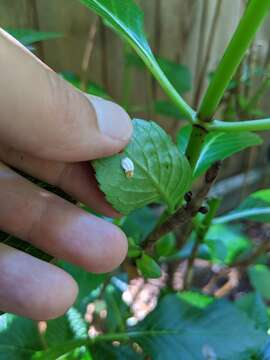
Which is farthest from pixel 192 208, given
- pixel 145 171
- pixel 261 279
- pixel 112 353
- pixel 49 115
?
pixel 261 279

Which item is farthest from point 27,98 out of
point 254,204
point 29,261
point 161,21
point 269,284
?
point 161,21

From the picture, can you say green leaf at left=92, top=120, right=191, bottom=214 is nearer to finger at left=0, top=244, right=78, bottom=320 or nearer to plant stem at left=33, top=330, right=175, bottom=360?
finger at left=0, top=244, right=78, bottom=320

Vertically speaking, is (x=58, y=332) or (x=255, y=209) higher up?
(x=255, y=209)

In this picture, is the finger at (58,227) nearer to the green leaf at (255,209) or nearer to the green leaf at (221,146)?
the green leaf at (221,146)

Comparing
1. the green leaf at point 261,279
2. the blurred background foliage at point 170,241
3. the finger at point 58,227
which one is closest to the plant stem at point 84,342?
the blurred background foliage at point 170,241

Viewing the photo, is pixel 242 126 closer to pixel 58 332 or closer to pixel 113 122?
pixel 113 122
